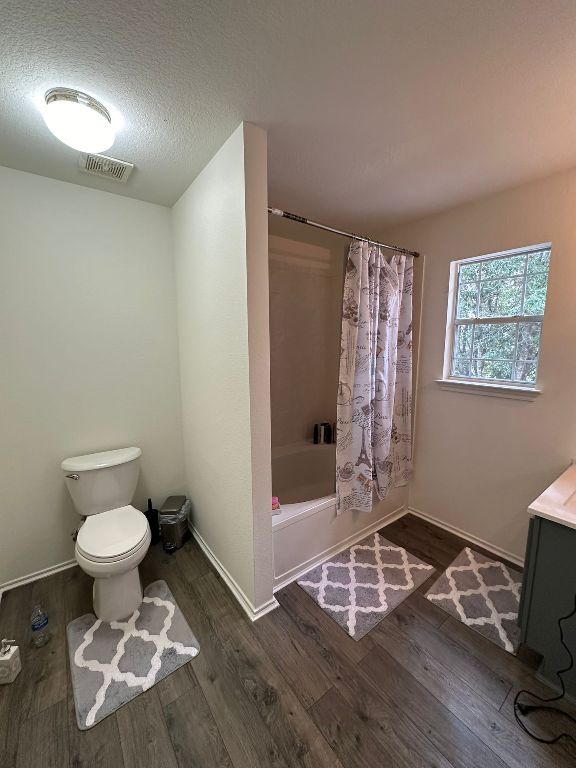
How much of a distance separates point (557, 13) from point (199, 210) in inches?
59.4

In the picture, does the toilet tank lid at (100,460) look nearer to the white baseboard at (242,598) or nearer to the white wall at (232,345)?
the white wall at (232,345)

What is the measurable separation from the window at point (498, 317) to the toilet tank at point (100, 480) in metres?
2.29

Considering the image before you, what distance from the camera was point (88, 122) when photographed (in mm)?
1166

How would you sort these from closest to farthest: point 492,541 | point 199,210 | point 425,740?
point 425,740
point 199,210
point 492,541

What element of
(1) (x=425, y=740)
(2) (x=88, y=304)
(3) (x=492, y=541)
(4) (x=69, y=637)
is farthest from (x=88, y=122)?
(3) (x=492, y=541)

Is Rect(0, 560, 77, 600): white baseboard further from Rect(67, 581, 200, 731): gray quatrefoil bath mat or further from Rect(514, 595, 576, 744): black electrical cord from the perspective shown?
Rect(514, 595, 576, 744): black electrical cord

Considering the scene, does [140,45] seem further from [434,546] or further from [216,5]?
[434,546]

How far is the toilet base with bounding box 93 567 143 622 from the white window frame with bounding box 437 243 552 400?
2.32 metres

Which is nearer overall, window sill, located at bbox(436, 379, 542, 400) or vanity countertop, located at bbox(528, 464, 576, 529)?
vanity countertop, located at bbox(528, 464, 576, 529)

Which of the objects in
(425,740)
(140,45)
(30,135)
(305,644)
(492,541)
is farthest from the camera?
(492,541)

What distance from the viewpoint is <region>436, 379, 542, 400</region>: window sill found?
5.95 ft

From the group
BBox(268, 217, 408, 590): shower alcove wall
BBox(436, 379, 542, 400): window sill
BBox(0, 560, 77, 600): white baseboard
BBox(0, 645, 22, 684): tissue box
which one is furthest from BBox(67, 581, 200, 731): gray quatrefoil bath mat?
BBox(436, 379, 542, 400): window sill

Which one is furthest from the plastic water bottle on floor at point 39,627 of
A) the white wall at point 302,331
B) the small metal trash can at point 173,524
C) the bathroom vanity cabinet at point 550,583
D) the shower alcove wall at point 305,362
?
the bathroom vanity cabinet at point 550,583

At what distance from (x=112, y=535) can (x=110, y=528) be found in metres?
0.07
